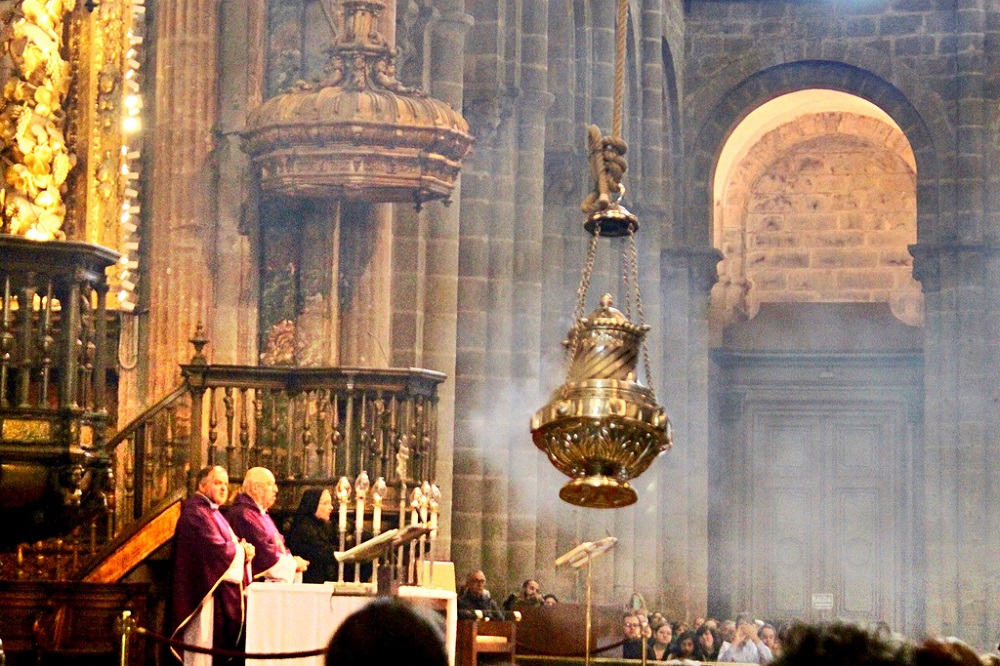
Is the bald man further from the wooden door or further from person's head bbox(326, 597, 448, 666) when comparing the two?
the wooden door

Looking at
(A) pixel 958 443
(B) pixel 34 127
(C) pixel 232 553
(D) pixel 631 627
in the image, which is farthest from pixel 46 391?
(A) pixel 958 443

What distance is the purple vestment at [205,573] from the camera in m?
12.2

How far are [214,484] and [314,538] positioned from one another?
1.57 meters

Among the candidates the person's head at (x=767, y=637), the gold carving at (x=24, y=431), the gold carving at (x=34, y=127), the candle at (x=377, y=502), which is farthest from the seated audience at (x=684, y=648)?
the gold carving at (x=24, y=431)

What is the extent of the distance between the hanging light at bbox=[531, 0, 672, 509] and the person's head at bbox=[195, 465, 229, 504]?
10.4 ft

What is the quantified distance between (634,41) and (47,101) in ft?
39.8

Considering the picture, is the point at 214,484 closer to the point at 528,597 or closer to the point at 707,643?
the point at 528,597

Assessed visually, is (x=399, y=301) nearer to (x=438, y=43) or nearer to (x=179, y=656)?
(x=438, y=43)

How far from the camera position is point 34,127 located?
16016 millimetres

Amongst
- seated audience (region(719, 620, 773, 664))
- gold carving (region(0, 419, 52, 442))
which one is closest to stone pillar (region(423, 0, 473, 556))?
seated audience (region(719, 620, 773, 664))

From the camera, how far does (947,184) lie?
1152 inches

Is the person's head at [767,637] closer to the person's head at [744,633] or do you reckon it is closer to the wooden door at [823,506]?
the person's head at [744,633]

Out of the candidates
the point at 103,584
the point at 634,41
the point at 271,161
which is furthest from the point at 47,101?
the point at 634,41

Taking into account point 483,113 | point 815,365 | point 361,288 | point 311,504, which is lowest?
point 311,504
